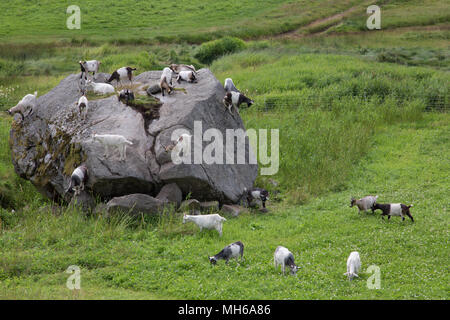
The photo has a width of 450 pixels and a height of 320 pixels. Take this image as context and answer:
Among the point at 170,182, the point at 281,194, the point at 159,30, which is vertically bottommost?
the point at 281,194

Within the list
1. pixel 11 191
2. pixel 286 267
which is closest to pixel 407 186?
pixel 286 267

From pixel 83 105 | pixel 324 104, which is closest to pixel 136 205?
pixel 83 105

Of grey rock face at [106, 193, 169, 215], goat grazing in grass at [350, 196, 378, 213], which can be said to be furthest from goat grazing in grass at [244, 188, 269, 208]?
grey rock face at [106, 193, 169, 215]

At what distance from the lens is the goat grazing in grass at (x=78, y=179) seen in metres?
15.4

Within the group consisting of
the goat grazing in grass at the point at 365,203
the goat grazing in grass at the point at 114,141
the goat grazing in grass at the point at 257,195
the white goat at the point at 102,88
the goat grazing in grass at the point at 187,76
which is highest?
the goat grazing in grass at the point at 187,76

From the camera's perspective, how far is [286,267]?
38.2 feet

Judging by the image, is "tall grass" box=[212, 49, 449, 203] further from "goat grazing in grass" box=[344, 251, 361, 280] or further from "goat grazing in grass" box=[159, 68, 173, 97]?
"goat grazing in grass" box=[344, 251, 361, 280]

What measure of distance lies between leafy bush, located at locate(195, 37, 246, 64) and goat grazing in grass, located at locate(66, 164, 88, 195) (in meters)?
28.8

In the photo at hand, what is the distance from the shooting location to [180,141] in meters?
15.7

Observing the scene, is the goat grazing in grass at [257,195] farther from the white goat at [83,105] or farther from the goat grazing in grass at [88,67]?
the goat grazing in grass at [88,67]

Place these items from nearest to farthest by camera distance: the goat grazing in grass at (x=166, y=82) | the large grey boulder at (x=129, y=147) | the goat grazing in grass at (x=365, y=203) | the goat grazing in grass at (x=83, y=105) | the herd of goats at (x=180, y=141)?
the herd of goats at (x=180, y=141)
the goat grazing in grass at (x=365, y=203)
the large grey boulder at (x=129, y=147)
the goat grazing in grass at (x=83, y=105)
the goat grazing in grass at (x=166, y=82)

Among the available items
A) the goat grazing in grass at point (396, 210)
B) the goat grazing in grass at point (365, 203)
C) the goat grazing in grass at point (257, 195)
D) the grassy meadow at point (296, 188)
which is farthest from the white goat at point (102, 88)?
the goat grazing in grass at point (396, 210)

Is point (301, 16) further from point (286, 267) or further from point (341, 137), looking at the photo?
point (286, 267)

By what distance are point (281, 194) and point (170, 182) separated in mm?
5120
